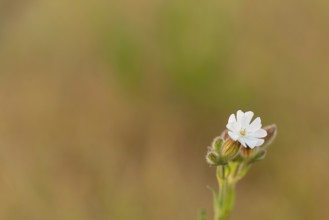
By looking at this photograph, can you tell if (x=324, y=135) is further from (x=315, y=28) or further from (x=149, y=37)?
(x=149, y=37)

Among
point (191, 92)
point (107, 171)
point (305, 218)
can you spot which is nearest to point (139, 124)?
point (191, 92)

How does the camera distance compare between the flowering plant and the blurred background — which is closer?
the flowering plant

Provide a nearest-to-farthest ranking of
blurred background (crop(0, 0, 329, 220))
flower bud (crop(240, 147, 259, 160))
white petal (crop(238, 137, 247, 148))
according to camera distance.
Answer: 1. white petal (crop(238, 137, 247, 148))
2. flower bud (crop(240, 147, 259, 160))
3. blurred background (crop(0, 0, 329, 220))

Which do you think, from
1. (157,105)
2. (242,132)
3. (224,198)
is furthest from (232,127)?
(157,105)

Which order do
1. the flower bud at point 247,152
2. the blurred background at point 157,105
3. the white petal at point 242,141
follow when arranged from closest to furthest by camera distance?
1. the white petal at point 242,141
2. the flower bud at point 247,152
3. the blurred background at point 157,105

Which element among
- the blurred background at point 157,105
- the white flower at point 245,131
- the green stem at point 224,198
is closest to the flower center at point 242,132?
the white flower at point 245,131

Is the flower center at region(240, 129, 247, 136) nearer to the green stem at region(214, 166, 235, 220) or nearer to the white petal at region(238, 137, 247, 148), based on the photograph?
the white petal at region(238, 137, 247, 148)

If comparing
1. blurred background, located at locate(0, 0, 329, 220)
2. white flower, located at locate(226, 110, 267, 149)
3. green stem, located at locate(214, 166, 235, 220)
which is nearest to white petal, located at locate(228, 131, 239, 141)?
white flower, located at locate(226, 110, 267, 149)

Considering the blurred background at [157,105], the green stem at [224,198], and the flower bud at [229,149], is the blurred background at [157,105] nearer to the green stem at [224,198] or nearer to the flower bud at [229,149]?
the green stem at [224,198]
